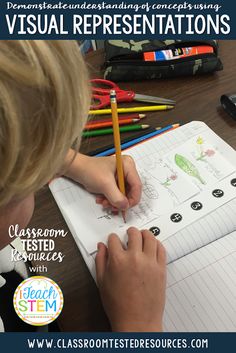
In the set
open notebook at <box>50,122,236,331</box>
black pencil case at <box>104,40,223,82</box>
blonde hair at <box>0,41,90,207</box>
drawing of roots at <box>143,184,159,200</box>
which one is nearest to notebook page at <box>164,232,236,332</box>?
open notebook at <box>50,122,236,331</box>

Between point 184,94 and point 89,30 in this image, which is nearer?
point 89,30

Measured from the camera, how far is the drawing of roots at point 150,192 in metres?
0.54

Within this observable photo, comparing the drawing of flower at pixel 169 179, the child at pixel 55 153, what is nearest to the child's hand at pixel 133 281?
the child at pixel 55 153

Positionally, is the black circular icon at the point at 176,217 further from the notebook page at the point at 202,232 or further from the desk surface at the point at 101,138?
the desk surface at the point at 101,138

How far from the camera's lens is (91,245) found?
49 centimetres

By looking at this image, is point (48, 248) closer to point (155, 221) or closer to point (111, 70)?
point (155, 221)

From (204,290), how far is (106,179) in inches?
8.7

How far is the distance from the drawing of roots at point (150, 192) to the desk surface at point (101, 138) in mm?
131

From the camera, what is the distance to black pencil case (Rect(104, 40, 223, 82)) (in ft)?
2.35

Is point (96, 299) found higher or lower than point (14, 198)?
lower

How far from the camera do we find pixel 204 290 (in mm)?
439

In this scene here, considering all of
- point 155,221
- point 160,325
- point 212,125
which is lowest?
point 160,325

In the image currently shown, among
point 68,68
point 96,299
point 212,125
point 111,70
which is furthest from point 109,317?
point 111,70

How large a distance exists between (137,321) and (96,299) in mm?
61
